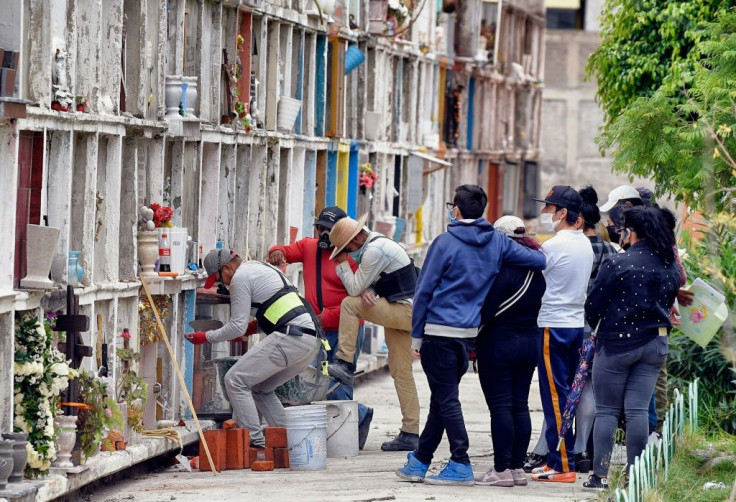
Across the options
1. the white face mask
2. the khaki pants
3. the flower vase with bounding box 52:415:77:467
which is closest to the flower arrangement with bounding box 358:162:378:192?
the khaki pants

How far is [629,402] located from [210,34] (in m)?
7.11

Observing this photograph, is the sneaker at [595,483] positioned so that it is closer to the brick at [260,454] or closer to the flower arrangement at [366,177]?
the brick at [260,454]

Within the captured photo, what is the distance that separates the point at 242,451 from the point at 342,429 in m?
1.08

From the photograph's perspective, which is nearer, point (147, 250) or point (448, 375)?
point (448, 375)

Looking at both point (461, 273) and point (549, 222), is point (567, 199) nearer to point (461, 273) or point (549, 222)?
point (549, 222)

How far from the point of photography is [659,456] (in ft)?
40.1

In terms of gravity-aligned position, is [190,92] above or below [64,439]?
above

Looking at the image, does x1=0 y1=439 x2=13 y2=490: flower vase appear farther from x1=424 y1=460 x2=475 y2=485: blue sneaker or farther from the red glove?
the red glove

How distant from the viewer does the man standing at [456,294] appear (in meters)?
12.7

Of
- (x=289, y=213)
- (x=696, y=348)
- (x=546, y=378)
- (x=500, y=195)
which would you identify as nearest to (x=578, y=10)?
(x=500, y=195)

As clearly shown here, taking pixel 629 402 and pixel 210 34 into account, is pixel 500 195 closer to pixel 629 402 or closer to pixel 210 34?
pixel 210 34

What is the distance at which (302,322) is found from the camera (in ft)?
48.4

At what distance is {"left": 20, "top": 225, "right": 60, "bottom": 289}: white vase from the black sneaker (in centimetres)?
402

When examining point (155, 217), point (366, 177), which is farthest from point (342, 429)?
point (366, 177)
